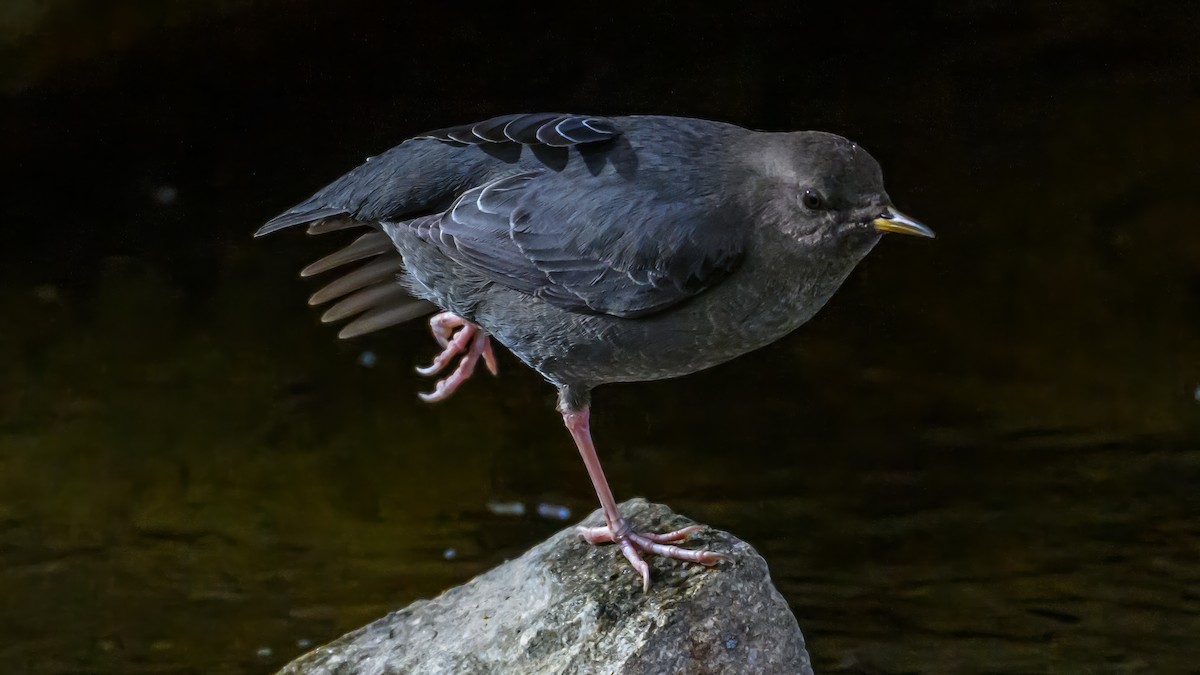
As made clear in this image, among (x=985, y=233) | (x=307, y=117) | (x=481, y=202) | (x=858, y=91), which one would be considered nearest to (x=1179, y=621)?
(x=985, y=233)

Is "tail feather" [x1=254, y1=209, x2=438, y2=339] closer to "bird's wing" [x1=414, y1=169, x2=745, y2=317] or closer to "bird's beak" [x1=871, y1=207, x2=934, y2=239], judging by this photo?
"bird's wing" [x1=414, y1=169, x2=745, y2=317]

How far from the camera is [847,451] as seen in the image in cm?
310

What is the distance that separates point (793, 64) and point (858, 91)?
7.1 inches

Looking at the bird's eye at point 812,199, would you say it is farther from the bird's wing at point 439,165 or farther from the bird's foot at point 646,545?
the bird's foot at point 646,545

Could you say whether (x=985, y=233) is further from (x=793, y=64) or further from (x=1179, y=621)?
(x=1179, y=621)

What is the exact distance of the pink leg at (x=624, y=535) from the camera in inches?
84.4

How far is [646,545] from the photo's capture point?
2.19 meters

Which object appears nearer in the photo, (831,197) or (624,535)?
(831,197)

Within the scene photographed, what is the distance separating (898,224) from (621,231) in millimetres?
462

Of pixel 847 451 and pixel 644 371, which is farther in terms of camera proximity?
pixel 847 451

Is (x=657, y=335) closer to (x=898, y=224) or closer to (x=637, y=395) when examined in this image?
(x=898, y=224)

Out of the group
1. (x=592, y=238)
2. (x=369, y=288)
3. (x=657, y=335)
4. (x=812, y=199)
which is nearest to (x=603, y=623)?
(x=657, y=335)

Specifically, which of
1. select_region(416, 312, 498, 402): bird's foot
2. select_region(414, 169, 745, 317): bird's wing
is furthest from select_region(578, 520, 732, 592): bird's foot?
select_region(416, 312, 498, 402): bird's foot

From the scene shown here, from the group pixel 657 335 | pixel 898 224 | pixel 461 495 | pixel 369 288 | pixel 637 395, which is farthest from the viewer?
pixel 637 395
